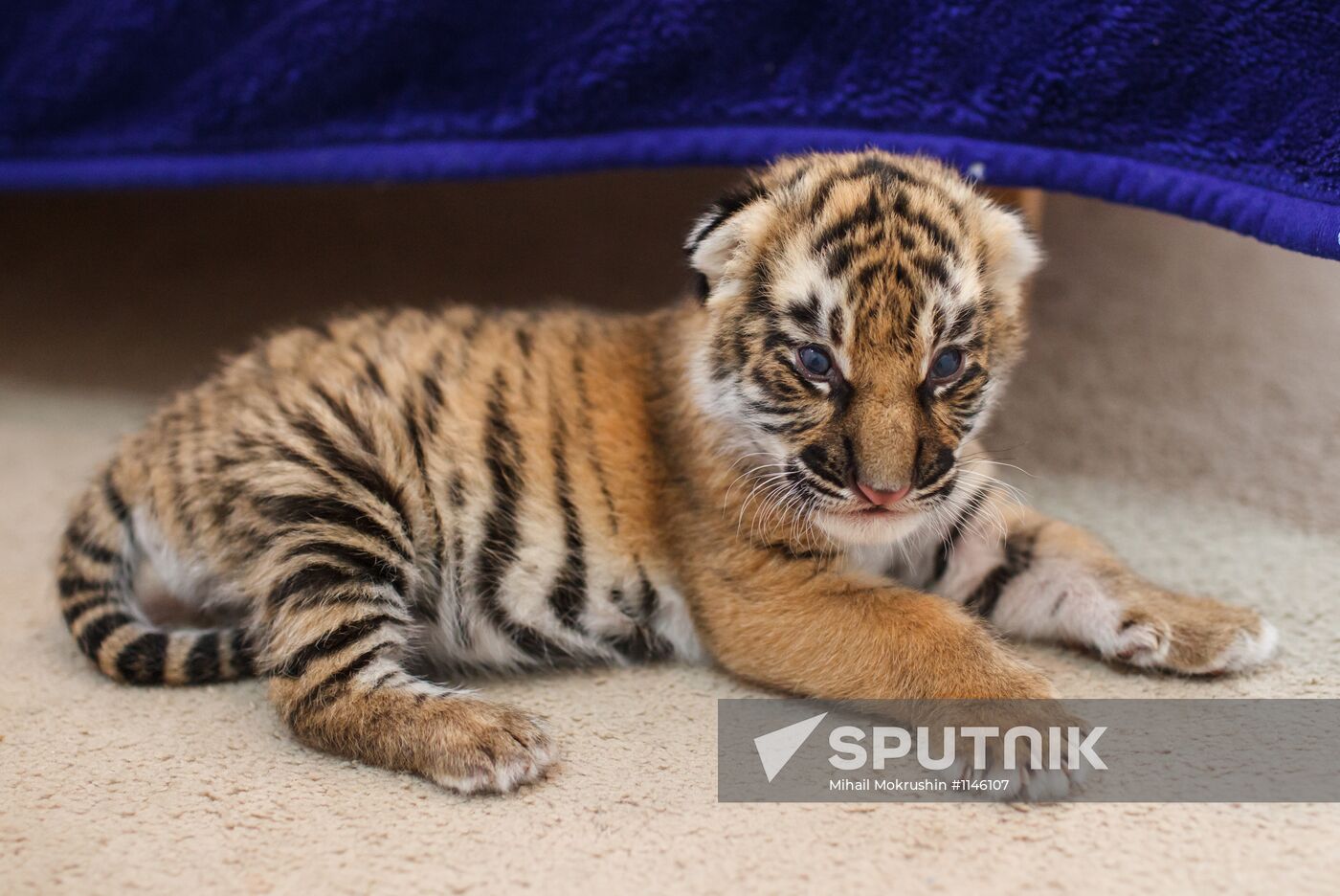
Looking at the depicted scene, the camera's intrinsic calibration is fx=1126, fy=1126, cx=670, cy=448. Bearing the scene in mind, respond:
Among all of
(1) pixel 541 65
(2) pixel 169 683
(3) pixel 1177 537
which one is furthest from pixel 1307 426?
(2) pixel 169 683

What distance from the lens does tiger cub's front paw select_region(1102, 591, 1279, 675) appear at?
5.39ft

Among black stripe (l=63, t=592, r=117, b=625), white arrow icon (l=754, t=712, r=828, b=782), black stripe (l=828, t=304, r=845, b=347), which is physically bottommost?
white arrow icon (l=754, t=712, r=828, b=782)

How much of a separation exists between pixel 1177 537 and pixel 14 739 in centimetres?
196

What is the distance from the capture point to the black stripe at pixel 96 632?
5.63 feet

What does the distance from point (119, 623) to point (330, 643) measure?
39 cm

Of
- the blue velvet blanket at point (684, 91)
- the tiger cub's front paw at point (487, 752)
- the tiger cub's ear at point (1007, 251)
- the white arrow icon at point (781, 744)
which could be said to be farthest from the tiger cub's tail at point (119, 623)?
the tiger cub's ear at point (1007, 251)

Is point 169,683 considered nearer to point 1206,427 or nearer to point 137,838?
point 137,838

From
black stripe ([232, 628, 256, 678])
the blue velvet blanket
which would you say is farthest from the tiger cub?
the blue velvet blanket

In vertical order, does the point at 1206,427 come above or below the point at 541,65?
below

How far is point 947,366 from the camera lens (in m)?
1.59

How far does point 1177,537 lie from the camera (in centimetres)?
212

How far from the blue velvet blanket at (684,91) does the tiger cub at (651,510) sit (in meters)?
0.30

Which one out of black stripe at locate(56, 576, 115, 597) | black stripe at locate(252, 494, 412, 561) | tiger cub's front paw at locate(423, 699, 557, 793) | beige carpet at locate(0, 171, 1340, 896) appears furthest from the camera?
black stripe at locate(56, 576, 115, 597)

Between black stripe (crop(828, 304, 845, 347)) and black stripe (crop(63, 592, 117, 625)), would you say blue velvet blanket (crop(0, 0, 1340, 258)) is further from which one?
black stripe (crop(63, 592, 117, 625))
